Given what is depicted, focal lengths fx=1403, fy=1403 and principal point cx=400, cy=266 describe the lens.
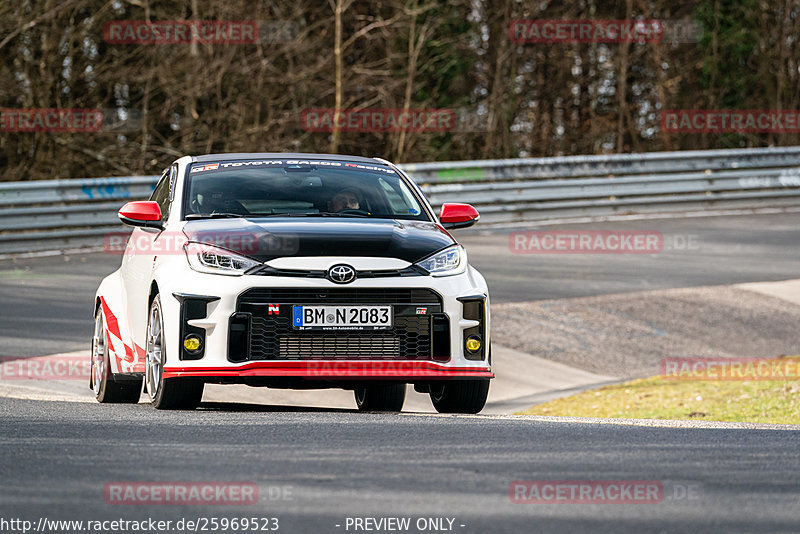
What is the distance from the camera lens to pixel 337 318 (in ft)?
26.2

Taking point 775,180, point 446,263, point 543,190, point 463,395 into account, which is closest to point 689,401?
point 463,395

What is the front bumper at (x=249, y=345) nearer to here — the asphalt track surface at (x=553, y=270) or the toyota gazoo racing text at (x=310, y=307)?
the toyota gazoo racing text at (x=310, y=307)

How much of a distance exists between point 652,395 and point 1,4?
13.9 m

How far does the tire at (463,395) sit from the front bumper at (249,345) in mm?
470

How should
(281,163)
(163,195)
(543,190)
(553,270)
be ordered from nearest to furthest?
(281,163)
(163,195)
(553,270)
(543,190)

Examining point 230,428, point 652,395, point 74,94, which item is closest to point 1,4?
point 74,94

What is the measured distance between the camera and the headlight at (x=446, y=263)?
26.8ft

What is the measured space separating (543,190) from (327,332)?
15.5m

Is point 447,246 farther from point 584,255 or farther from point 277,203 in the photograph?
point 584,255

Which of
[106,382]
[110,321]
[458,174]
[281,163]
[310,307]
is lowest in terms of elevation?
[106,382]

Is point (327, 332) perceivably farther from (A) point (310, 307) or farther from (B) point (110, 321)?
(B) point (110, 321)

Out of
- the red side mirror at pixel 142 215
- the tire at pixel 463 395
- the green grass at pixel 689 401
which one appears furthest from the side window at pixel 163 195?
the green grass at pixel 689 401

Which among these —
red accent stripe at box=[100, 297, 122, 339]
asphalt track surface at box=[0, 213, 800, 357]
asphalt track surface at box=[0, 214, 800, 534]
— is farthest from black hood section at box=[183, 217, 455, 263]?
asphalt track surface at box=[0, 213, 800, 357]

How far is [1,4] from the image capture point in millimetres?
22781
